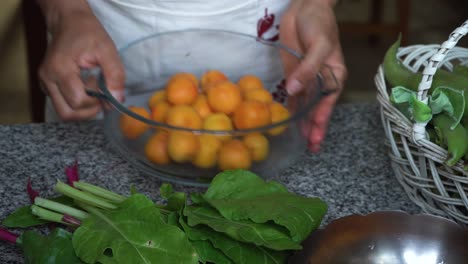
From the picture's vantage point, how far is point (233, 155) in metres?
0.78

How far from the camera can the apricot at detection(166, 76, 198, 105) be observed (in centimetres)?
85

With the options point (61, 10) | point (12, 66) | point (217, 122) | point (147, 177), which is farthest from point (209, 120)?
point (12, 66)

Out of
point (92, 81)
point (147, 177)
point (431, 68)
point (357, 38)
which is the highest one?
point (431, 68)

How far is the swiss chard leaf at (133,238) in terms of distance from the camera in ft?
2.09

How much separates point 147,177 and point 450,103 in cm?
37

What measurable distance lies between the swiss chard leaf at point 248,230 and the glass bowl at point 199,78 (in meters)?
0.10

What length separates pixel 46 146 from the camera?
934 millimetres

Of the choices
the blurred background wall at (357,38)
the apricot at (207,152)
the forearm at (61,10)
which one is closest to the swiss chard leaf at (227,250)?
the apricot at (207,152)

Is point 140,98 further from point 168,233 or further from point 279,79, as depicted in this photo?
point 168,233

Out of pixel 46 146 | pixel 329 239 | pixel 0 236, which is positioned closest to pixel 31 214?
pixel 0 236

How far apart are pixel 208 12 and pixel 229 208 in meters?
0.47

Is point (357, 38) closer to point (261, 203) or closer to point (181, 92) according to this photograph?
point (181, 92)

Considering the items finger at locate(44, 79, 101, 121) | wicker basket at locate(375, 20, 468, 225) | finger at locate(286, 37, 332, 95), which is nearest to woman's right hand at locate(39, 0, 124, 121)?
finger at locate(44, 79, 101, 121)

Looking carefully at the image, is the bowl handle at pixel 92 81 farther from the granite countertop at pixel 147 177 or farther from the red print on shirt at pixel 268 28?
the red print on shirt at pixel 268 28
